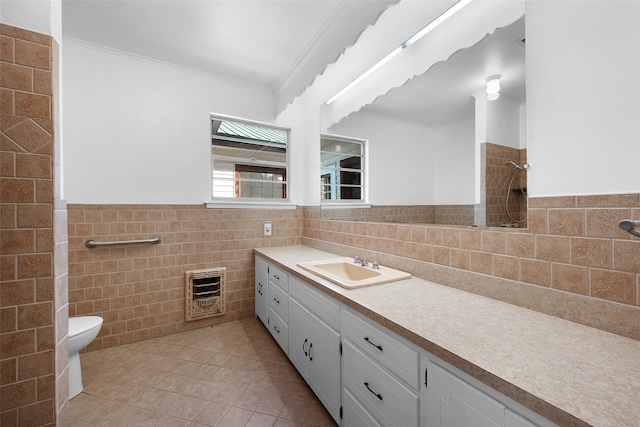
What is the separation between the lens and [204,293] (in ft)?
8.74

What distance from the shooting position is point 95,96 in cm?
222

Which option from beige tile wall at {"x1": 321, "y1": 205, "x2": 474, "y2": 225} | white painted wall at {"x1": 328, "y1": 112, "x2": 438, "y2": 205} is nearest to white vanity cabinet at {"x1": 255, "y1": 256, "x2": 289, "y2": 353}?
beige tile wall at {"x1": 321, "y1": 205, "x2": 474, "y2": 225}

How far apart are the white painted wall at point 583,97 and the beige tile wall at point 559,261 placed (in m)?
0.08

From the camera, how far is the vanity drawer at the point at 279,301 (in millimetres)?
2068

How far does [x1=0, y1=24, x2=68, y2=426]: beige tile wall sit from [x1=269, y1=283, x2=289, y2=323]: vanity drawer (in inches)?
51.1

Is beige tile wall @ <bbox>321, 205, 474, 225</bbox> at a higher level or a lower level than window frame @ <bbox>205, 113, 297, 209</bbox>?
lower

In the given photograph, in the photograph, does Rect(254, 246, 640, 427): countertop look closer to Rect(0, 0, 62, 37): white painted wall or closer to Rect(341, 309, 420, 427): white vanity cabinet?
Rect(341, 309, 420, 427): white vanity cabinet

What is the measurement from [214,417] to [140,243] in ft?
5.28

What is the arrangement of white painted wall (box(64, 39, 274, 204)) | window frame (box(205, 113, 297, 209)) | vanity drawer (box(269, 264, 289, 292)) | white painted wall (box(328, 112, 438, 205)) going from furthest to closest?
1. window frame (box(205, 113, 297, 209))
2. white painted wall (box(64, 39, 274, 204))
3. vanity drawer (box(269, 264, 289, 292))
4. white painted wall (box(328, 112, 438, 205))

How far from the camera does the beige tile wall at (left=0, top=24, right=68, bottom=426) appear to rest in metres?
0.94

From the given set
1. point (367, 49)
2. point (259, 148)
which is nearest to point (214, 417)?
point (259, 148)

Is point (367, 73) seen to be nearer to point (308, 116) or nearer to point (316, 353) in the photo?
point (308, 116)

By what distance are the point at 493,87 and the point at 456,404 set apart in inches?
52.9

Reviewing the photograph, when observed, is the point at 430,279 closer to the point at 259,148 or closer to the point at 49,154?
the point at 49,154
